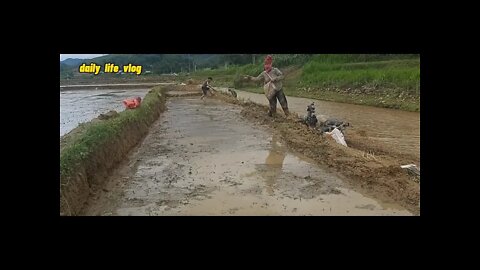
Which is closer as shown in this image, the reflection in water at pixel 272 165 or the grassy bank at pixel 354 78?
the reflection in water at pixel 272 165

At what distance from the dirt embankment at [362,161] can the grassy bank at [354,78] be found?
346 centimetres

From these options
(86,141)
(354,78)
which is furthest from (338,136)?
(354,78)

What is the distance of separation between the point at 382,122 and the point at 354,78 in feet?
12.6

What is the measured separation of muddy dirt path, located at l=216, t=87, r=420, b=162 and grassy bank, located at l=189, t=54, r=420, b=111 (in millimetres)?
508

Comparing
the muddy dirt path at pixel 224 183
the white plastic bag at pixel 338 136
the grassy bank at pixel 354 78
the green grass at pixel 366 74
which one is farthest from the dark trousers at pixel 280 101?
the green grass at pixel 366 74

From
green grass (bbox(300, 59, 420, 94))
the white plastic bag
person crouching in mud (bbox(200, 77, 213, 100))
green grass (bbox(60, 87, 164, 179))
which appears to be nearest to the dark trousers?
the white plastic bag

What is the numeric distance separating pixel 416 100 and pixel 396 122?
2029mm

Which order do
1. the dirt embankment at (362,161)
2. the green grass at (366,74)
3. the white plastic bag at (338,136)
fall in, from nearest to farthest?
the dirt embankment at (362,161)
the white plastic bag at (338,136)
the green grass at (366,74)

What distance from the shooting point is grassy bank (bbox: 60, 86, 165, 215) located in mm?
4301

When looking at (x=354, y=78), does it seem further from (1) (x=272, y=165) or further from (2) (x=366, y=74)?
(1) (x=272, y=165)

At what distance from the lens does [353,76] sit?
13.0 metres

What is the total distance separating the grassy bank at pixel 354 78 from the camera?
11.3 m

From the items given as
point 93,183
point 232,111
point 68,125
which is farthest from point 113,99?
point 93,183

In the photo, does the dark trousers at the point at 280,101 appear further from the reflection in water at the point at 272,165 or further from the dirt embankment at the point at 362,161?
the reflection in water at the point at 272,165
